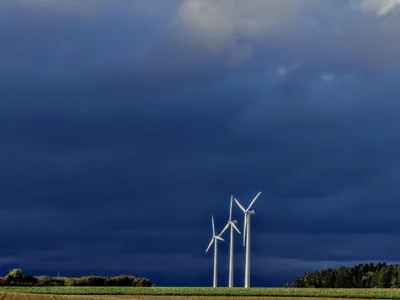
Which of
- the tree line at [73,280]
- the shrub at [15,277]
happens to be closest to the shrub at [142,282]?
the tree line at [73,280]

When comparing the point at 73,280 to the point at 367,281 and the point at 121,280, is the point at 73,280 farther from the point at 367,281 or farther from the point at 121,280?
the point at 367,281

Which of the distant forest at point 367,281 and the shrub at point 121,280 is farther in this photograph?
the distant forest at point 367,281

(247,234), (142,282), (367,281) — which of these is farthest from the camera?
(367,281)

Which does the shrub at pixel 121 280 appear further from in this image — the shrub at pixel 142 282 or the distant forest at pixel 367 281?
the distant forest at pixel 367 281

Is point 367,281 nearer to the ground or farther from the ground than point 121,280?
farther from the ground

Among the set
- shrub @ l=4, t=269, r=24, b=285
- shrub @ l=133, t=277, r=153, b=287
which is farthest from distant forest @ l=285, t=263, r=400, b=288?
shrub @ l=4, t=269, r=24, b=285

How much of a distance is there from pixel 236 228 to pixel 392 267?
236 feet

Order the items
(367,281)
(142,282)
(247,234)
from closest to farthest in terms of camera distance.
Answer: (247,234)
(142,282)
(367,281)

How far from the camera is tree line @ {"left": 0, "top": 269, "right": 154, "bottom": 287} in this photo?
14450 cm

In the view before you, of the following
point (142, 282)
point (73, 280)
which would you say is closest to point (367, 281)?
point (142, 282)

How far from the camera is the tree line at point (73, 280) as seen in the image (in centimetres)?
14450

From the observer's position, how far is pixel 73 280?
151125 millimetres

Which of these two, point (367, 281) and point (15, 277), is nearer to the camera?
point (15, 277)

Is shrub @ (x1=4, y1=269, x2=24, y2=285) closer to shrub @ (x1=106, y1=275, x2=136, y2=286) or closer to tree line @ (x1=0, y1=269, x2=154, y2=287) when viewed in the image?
tree line @ (x1=0, y1=269, x2=154, y2=287)
